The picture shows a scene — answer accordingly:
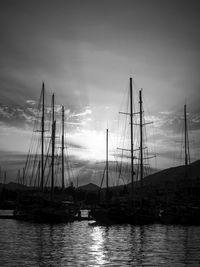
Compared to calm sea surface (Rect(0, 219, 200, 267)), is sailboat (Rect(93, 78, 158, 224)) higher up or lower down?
higher up

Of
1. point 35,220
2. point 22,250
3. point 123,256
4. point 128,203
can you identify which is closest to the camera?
point 123,256

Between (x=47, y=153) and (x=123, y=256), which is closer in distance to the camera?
(x=123, y=256)

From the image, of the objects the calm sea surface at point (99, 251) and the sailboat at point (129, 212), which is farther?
the sailboat at point (129, 212)

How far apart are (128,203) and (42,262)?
3552 cm

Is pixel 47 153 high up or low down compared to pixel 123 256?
up

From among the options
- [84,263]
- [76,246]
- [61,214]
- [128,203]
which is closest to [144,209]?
[128,203]

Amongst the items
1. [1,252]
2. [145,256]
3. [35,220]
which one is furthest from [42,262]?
[35,220]

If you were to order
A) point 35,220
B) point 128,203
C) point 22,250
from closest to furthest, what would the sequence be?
point 22,250 < point 128,203 < point 35,220

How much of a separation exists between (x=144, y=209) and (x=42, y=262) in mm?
37043

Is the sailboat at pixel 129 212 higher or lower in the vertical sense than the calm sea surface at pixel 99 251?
higher

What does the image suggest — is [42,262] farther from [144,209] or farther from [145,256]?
[144,209]

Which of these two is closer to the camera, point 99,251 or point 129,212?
point 99,251

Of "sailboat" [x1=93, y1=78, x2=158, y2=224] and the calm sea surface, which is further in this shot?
"sailboat" [x1=93, y1=78, x2=158, y2=224]

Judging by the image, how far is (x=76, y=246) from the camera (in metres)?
33.3
